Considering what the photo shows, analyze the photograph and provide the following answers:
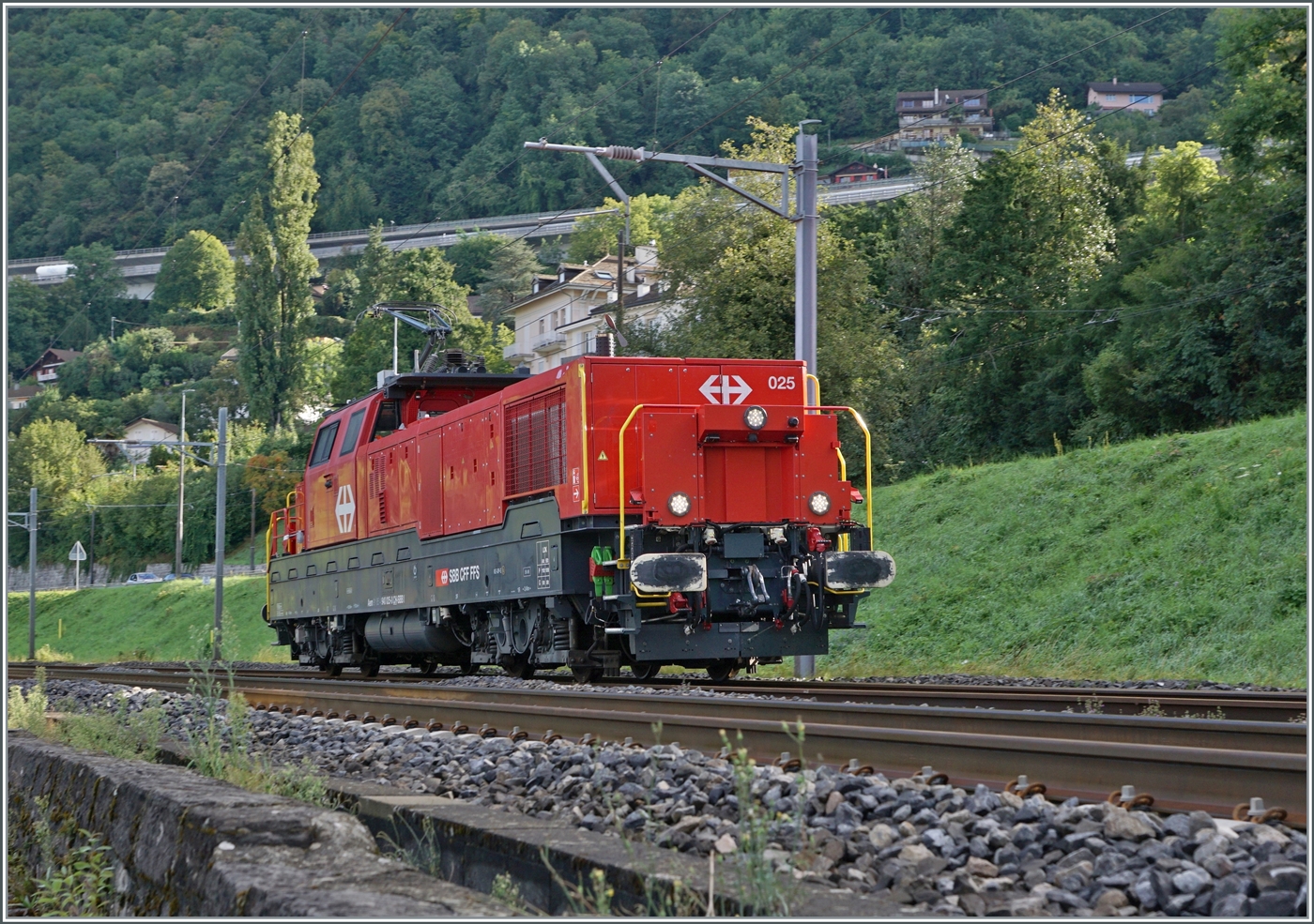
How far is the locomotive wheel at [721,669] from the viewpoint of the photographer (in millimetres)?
14026

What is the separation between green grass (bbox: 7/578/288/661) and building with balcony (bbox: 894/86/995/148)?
44699 millimetres

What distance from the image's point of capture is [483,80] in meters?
67.6

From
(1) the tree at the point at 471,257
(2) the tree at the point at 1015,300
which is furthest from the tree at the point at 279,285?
(1) the tree at the point at 471,257

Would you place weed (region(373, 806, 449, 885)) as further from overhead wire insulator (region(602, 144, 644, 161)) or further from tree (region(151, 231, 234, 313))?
tree (region(151, 231, 234, 313))

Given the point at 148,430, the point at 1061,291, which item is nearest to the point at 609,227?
the point at 148,430

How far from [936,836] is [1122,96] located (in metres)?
85.1

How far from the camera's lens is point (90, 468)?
314ft

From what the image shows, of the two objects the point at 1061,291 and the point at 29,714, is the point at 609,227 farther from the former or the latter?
the point at 29,714

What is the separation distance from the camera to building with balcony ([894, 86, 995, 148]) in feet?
258

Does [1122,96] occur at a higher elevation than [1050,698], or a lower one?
higher

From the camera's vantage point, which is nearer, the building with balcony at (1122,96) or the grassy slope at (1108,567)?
the grassy slope at (1108,567)

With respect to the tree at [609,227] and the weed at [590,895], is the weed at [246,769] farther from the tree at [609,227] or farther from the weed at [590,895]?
the tree at [609,227]

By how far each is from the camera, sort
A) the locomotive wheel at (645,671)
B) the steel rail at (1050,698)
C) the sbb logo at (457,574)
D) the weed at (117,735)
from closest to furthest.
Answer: the weed at (117,735), the steel rail at (1050,698), the locomotive wheel at (645,671), the sbb logo at (457,574)

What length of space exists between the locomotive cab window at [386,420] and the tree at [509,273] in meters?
91.2
